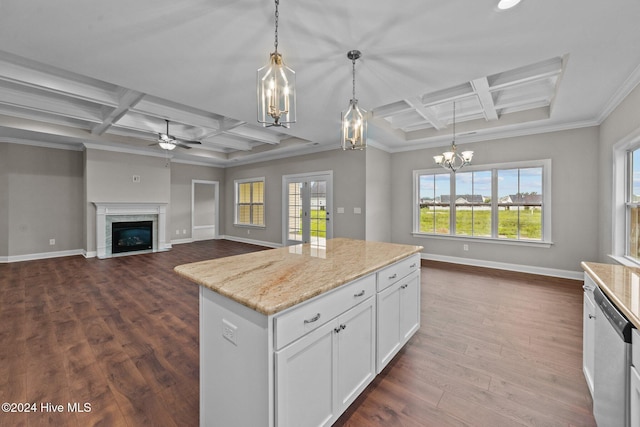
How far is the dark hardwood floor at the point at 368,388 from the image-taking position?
1643 millimetres

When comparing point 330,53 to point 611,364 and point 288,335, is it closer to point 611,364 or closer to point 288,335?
point 288,335

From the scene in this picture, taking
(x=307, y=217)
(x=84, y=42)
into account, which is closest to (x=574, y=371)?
(x=84, y=42)

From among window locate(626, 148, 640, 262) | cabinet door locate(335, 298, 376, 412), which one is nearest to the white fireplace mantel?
cabinet door locate(335, 298, 376, 412)

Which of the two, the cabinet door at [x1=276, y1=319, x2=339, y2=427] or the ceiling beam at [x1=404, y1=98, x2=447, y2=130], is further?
the ceiling beam at [x1=404, y1=98, x2=447, y2=130]

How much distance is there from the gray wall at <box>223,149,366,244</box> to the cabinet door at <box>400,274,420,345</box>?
309cm

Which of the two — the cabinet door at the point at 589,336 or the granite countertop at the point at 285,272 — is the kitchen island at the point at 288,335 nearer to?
the granite countertop at the point at 285,272

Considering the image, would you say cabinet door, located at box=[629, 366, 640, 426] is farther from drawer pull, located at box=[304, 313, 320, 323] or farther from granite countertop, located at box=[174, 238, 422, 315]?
drawer pull, located at box=[304, 313, 320, 323]

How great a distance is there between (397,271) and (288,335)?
47.5 inches

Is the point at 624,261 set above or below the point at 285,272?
below

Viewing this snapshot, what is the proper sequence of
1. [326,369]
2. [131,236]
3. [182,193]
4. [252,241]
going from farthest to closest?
[182,193] → [252,241] → [131,236] → [326,369]

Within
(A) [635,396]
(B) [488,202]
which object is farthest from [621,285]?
(B) [488,202]

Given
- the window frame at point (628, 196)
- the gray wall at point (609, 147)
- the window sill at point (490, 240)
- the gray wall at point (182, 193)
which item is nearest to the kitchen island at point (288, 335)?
the gray wall at point (609, 147)

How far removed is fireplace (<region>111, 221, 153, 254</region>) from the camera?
645 cm

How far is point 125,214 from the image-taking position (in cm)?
657
